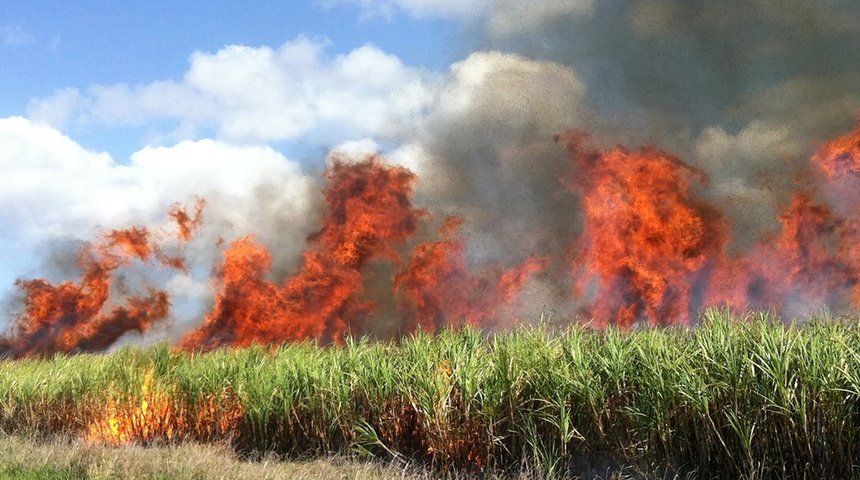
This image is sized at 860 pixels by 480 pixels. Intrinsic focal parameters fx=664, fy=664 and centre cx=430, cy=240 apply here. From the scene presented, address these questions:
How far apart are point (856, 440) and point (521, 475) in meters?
3.41

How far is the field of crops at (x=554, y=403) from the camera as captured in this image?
6.72 meters

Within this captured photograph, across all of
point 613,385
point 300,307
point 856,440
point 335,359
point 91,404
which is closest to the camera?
point 856,440

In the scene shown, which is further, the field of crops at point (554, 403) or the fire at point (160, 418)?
the fire at point (160, 418)

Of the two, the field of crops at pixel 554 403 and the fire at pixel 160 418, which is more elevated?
the field of crops at pixel 554 403

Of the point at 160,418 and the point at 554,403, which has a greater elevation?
the point at 554,403

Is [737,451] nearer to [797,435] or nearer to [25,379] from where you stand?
[797,435]

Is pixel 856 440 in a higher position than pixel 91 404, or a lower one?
higher

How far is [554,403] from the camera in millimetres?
7699

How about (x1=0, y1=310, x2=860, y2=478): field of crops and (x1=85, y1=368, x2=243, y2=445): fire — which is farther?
(x1=85, y1=368, x2=243, y2=445): fire

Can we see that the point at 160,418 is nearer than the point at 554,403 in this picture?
No

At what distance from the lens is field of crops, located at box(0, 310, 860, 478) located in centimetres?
672

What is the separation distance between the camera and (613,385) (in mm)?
7746

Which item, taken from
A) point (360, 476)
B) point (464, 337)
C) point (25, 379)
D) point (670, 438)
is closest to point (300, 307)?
point (25, 379)

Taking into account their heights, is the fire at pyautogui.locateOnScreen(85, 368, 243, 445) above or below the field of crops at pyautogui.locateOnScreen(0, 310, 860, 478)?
→ below
